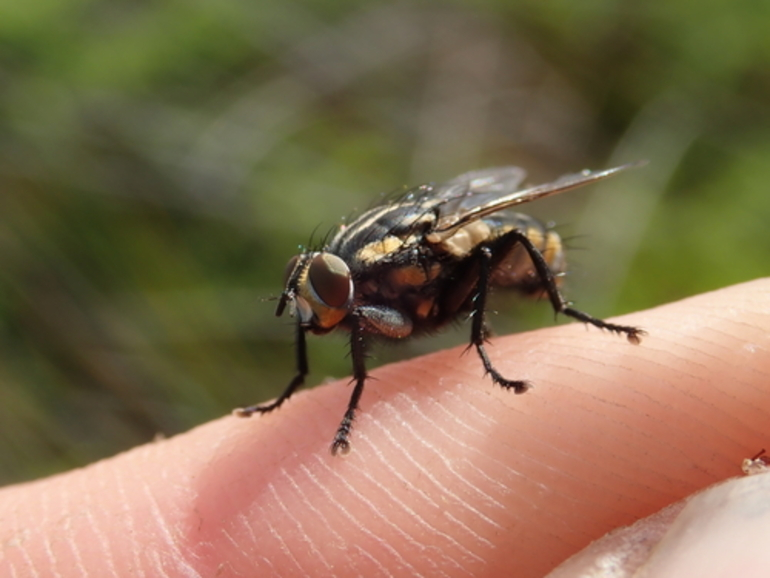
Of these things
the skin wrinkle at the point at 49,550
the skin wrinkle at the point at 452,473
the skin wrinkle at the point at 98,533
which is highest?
the skin wrinkle at the point at 452,473

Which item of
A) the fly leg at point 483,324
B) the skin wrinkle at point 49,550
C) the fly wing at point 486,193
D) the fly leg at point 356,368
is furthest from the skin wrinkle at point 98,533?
the fly wing at point 486,193

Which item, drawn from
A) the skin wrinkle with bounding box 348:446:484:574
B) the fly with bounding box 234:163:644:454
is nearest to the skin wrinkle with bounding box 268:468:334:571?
the skin wrinkle with bounding box 348:446:484:574

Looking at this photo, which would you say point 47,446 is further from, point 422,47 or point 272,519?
point 422,47

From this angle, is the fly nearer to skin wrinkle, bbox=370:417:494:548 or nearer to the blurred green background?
skin wrinkle, bbox=370:417:494:548

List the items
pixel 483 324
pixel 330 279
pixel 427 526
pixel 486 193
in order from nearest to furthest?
pixel 427 526, pixel 330 279, pixel 483 324, pixel 486 193

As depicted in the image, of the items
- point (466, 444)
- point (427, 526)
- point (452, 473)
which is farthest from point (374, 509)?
point (466, 444)

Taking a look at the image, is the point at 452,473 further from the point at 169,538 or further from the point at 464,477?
the point at 169,538

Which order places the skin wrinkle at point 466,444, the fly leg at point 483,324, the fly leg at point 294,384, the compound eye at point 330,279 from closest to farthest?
1. the skin wrinkle at point 466,444
2. the fly leg at point 483,324
3. the compound eye at point 330,279
4. the fly leg at point 294,384

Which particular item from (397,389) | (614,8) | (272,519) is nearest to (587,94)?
(614,8)

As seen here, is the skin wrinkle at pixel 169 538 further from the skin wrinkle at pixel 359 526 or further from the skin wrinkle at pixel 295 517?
the skin wrinkle at pixel 359 526
